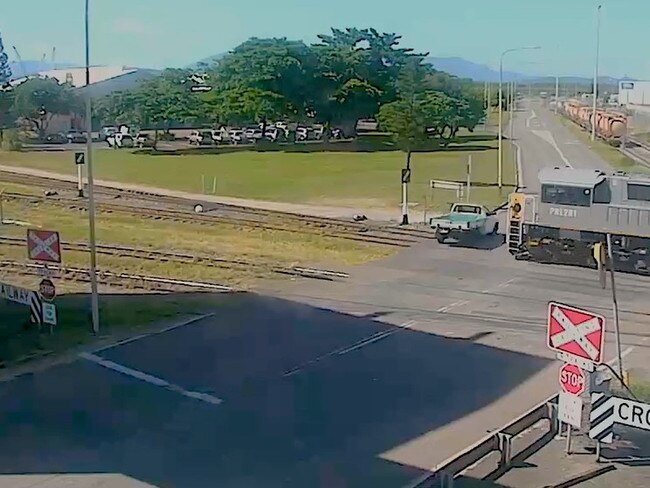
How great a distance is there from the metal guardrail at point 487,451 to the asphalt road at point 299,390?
714mm

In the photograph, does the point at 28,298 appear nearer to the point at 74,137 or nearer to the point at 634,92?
the point at 74,137

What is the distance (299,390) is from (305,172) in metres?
39.8

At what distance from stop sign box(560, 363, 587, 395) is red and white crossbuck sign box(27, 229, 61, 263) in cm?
1051

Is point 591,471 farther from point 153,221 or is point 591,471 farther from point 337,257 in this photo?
point 153,221

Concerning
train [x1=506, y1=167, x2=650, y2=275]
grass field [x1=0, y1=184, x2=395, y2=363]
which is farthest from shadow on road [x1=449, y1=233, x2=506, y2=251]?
grass field [x1=0, y1=184, x2=395, y2=363]

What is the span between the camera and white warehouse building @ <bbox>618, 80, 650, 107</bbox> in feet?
311

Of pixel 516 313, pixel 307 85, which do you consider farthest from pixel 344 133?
pixel 516 313

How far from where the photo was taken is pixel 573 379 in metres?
12.2

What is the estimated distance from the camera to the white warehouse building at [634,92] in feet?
311

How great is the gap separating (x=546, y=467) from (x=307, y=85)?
64.4 metres

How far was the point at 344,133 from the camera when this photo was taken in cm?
7919

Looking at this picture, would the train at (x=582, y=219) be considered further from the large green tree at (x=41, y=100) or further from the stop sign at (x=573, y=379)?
the large green tree at (x=41, y=100)

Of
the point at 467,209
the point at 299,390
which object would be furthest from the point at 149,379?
the point at 467,209

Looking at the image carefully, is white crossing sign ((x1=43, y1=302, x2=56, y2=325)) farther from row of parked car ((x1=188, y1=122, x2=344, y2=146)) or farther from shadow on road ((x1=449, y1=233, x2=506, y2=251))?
row of parked car ((x1=188, y1=122, x2=344, y2=146))
